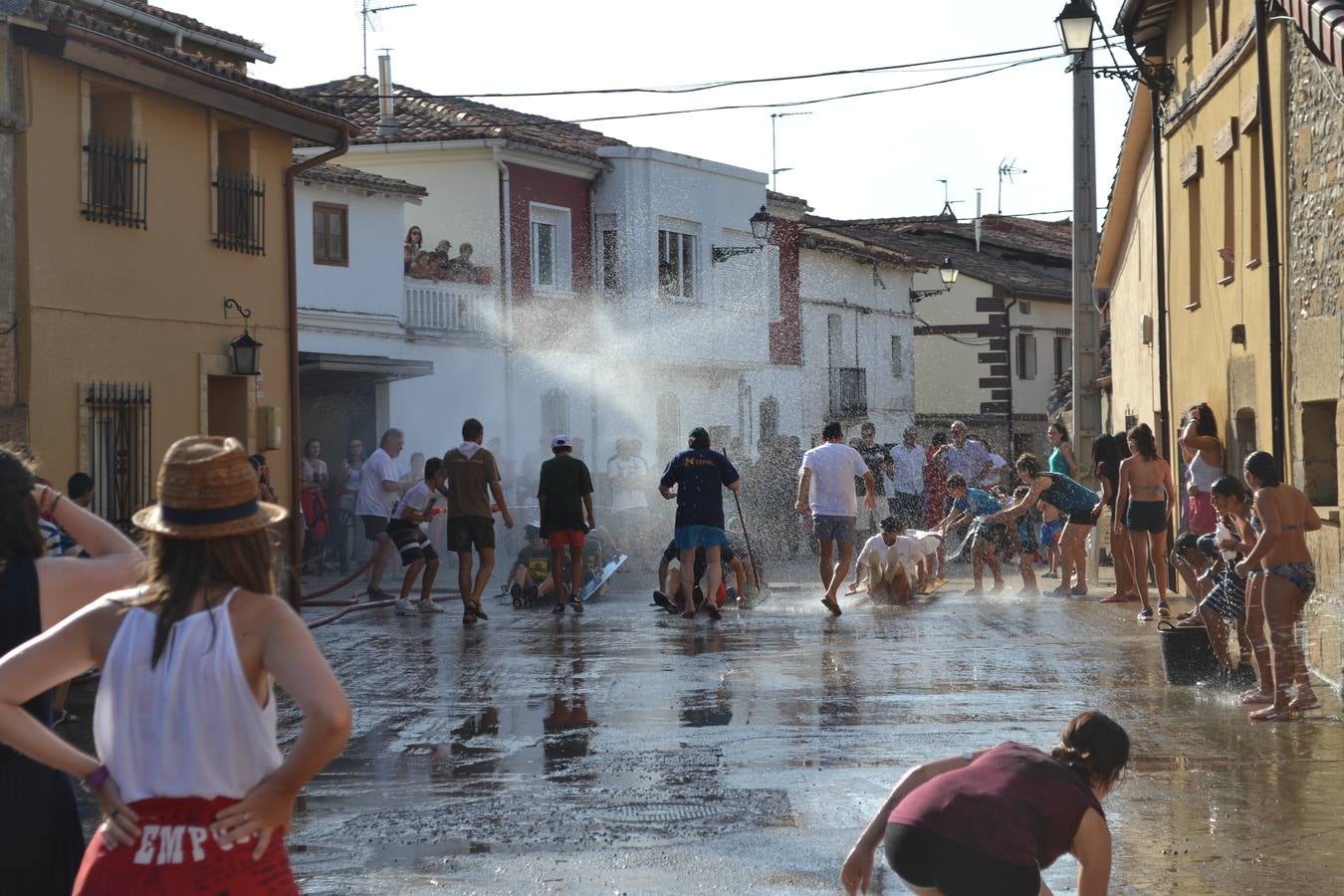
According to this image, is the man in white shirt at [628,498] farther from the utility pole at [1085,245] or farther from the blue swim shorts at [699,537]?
the blue swim shorts at [699,537]

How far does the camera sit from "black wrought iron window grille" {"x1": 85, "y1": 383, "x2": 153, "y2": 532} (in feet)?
56.5

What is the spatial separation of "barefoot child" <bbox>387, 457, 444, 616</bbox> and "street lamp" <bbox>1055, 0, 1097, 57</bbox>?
799 cm

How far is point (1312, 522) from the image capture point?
32.0ft

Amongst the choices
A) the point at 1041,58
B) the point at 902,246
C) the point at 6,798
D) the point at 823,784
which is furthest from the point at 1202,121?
the point at 902,246

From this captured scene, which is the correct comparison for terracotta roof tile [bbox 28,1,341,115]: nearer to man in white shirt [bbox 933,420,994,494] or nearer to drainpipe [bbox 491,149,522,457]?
man in white shirt [bbox 933,420,994,494]

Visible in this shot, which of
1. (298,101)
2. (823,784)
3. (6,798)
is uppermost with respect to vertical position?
(298,101)

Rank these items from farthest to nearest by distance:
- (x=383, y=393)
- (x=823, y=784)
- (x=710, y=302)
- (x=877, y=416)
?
(x=877, y=416) < (x=710, y=302) < (x=383, y=393) < (x=823, y=784)

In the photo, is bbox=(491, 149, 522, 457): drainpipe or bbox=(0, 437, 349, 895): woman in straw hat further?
bbox=(491, 149, 522, 457): drainpipe

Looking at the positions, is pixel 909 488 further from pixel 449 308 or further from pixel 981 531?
pixel 449 308

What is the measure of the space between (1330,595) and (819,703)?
11.3ft

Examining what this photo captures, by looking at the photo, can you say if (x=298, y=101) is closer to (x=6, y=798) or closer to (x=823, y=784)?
(x=823, y=784)

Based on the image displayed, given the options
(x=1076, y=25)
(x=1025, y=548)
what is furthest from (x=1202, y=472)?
(x=1076, y=25)

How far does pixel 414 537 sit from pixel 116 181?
436cm

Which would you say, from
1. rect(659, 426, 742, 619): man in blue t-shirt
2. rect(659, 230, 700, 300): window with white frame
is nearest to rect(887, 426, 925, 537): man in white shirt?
rect(659, 426, 742, 619): man in blue t-shirt
